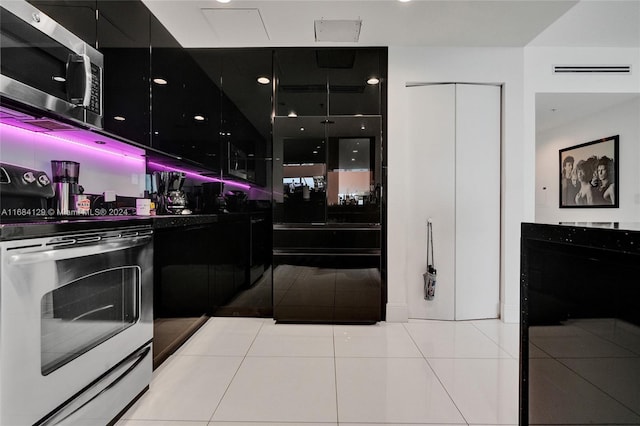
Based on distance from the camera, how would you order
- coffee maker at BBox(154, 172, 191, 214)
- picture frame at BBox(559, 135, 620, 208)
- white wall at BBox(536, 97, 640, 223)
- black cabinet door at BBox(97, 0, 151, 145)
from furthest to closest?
picture frame at BBox(559, 135, 620, 208)
white wall at BBox(536, 97, 640, 223)
coffee maker at BBox(154, 172, 191, 214)
black cabinet door at BBox(97, 0, 151, 145)

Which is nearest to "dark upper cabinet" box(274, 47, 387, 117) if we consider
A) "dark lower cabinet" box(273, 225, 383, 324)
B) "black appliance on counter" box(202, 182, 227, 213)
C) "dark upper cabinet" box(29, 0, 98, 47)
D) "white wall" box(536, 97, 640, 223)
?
"black appliance on counter" box(202, 182, 227, 213)

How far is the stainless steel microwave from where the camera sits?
4.25ft

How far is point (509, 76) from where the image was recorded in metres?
3.12

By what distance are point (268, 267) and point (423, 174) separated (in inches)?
73.4

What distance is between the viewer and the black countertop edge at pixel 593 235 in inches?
27.7

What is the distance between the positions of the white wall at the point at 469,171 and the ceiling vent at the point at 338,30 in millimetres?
518

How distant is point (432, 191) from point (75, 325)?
2940 mm

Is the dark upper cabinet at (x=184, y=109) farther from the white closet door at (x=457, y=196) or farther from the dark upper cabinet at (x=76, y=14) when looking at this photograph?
the white closet door at (x=457, y=196)

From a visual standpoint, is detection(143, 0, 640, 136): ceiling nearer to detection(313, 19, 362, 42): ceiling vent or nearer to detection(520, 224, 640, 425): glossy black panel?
detection(313, 19, 362, 42): ceiling vent

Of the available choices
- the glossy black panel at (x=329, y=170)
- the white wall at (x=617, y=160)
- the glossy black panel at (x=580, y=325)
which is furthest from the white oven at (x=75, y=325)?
the white wall at (x=617, y=160)

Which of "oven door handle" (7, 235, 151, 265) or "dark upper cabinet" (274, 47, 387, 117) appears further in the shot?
"dark upper cabinet" (274, 47, 387, 117)

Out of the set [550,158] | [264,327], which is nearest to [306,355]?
[264,327]

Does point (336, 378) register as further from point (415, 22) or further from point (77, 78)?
point (415, 22)

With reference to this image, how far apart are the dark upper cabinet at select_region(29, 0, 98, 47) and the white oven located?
1.10 meters
